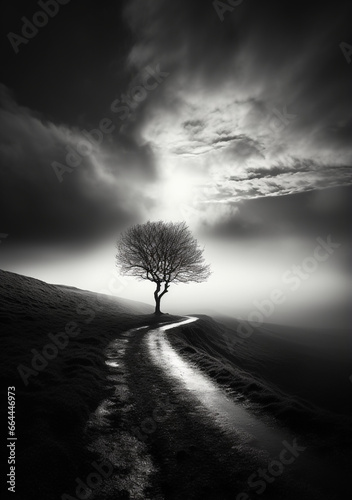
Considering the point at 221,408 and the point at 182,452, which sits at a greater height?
the point at 221,408

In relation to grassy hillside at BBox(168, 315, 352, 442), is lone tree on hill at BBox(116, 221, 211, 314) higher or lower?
higher

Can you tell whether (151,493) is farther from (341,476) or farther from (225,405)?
(225,405)

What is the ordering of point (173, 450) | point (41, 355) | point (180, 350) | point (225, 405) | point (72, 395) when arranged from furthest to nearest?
point (180, 350) → point (41, 355) → point (225, 405) → point (72, 395) → point (173, 450)

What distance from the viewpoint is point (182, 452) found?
692cm

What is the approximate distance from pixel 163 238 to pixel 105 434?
3680cm

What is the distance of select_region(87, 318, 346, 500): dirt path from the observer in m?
5.66

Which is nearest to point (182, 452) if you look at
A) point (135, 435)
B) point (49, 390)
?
point (135, 435)

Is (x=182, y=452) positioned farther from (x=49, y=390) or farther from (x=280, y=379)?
(x=280, y=379)

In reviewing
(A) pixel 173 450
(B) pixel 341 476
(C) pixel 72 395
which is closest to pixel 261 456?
(B) pixel 341 476

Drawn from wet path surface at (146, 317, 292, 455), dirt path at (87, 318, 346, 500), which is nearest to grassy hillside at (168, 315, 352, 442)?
wet path surface at (146, 317, 292, 455)

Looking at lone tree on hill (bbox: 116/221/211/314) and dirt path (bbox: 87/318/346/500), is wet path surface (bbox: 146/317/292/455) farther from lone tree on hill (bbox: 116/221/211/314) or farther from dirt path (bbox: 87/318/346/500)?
lone tree on hill (bbox: 116/221/211/314)

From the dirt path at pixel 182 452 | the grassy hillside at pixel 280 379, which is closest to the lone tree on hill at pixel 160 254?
the grassy hillside at pixel 280 379

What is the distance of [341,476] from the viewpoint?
18.4 feet

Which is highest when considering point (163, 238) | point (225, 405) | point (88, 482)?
point (163, 238)
